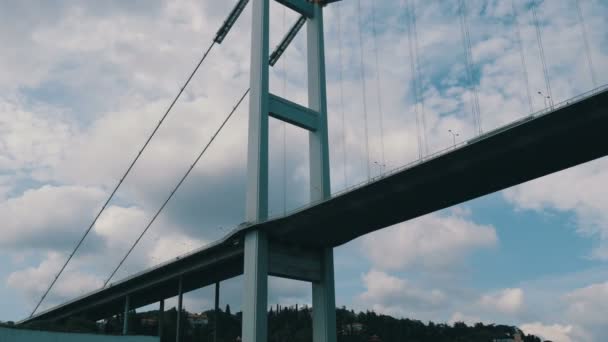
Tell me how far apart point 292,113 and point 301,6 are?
807 centimetres

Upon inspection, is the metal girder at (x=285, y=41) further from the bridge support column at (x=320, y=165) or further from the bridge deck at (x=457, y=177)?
the bridge deck at (x=457, y=177)

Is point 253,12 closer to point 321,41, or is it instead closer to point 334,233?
point 321,41

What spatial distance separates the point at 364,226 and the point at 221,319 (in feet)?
252

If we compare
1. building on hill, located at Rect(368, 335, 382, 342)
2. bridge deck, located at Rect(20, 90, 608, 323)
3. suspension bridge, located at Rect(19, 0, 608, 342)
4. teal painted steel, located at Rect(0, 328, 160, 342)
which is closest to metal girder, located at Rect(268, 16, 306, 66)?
suspension bridge, located at Rect(19, 0, 608, 342)

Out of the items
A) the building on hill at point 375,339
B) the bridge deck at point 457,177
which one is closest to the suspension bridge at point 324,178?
the bridge deck at point 457,177

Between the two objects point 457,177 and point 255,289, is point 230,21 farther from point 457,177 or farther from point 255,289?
point 457,177

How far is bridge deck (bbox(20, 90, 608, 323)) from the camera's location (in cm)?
2483

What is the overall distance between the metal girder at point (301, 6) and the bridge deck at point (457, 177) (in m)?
14.9

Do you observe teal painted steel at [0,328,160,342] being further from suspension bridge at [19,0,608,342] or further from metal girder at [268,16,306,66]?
metal girder at [268,16,306,66]

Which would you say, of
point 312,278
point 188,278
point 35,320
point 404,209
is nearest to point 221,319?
point 35,320

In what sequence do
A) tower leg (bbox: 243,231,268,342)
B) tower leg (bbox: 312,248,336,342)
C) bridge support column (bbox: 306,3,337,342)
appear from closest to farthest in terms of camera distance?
tower leg (bbox: 243,231,268,342) → tower leg (bbox: 312,248,336,342) → bridge support column (bbox: 306,3,337,342)

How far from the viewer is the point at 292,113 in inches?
1473

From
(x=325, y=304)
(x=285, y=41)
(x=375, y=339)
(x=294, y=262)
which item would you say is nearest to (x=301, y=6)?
(x=285, y=41)

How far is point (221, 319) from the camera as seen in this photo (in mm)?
106312
